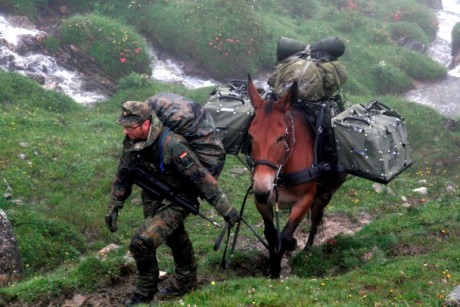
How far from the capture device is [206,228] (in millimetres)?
13328

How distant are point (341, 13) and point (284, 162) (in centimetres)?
2868

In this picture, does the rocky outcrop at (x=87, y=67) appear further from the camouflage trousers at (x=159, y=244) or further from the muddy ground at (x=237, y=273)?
the camouflage trousers at (x=159, y=244)

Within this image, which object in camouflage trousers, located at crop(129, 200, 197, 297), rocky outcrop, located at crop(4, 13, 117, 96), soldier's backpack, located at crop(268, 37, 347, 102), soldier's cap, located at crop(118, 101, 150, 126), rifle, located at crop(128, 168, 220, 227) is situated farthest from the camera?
rocky outcrop, located at crop(4, 13, 117, 96)

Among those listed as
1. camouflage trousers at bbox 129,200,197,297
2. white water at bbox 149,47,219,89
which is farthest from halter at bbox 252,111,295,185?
white water at bbox 149,47,219,89

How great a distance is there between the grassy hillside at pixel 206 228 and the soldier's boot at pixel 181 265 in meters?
0.35

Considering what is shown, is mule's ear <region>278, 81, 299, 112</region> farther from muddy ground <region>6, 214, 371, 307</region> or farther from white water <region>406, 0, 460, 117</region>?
white water <region>406, 0, 460, 117</region>

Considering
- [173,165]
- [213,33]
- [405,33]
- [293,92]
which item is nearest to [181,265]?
[173,165]

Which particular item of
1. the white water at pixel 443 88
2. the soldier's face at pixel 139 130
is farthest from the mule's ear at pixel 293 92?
the white water at pixel 443 88

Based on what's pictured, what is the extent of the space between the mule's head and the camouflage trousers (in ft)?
3.91

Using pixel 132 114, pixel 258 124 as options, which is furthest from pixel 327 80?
pixel 132 114

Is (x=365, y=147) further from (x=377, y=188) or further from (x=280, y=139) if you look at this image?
(x=377, y=188)

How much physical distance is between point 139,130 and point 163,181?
0.87 m

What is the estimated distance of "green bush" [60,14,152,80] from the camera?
24.7 meters

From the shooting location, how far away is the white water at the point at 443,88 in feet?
92.0
